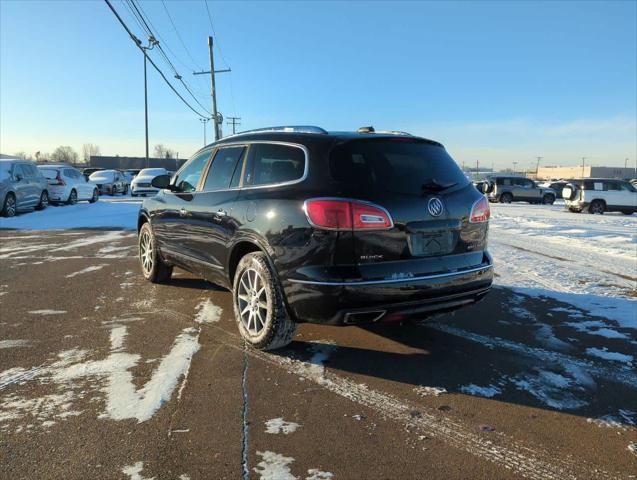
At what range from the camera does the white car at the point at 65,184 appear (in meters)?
18.7

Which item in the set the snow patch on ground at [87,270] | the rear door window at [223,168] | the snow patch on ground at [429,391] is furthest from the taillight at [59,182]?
the snow patch on ground at [429,391]

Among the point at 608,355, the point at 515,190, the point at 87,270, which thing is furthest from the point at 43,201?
the point at 515,190

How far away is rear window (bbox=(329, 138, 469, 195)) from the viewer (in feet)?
11.5

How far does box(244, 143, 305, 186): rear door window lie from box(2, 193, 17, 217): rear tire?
1345cm

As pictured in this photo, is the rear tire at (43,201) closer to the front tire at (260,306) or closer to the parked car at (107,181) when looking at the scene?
the parked car at (107,181)

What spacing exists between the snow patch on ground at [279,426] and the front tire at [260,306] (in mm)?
956

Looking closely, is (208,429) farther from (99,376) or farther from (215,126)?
(215,126)

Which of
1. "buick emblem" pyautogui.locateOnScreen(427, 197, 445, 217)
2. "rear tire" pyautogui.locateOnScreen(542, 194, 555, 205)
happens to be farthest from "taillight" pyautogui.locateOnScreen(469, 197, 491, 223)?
"rear tire" pyautogui.locateOnScreen(542, 194, 555, 205)

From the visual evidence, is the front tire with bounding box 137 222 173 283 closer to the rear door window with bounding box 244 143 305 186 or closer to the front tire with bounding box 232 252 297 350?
the front tire with bounding box 232 252 297 350

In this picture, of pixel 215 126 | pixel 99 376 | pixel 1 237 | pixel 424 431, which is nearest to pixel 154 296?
pixel 99 376

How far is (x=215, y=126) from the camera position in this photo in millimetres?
34781

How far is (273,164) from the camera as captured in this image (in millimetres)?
4047

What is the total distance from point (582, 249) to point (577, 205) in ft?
50.7

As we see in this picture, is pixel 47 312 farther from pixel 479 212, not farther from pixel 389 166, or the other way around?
pixel 479 212
